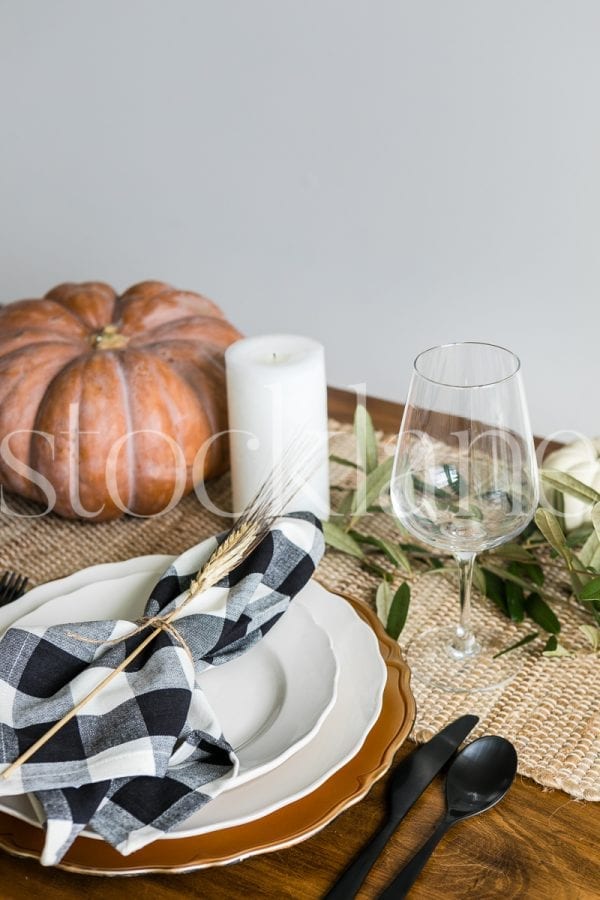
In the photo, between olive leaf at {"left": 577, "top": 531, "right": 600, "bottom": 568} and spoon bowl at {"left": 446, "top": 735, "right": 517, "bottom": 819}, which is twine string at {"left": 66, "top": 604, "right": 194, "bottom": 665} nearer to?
spoon bowl at {"left": 446, "top": 735, "right": 517, "bottom": 819}

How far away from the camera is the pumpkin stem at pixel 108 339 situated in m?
1.08

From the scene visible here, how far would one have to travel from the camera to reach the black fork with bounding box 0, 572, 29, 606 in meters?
0.91

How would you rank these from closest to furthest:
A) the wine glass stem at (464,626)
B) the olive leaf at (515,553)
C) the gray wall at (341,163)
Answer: the wine glass stem at (464,626) → the olive leaf at (515,553) → the gray wall at (341,163)

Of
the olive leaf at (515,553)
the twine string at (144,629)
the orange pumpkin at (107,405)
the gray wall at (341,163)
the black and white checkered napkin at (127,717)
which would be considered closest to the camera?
the black and white checkered napkin at (127,717)

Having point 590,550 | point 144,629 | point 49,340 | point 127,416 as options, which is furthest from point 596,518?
point 49,340

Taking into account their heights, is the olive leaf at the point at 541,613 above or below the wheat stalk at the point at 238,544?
below

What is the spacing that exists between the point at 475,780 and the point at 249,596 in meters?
0.22

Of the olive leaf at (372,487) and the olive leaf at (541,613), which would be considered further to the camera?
the olive leaf at (372,487)

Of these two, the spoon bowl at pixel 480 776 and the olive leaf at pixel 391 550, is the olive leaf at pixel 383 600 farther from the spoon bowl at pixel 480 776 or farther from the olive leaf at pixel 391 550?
the spoon bowl at pixel 480 776

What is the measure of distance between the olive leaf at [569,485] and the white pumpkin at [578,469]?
13 millimetres

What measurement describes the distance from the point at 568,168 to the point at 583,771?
129cm

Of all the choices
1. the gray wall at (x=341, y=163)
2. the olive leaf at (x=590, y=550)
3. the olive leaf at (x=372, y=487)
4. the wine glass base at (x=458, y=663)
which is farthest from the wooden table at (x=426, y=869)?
the gray wall at (x=341, y=163)

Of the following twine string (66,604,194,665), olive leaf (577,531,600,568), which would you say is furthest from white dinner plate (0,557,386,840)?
olive leaf (577,531,600,568)

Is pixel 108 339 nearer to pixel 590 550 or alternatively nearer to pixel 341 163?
pixel 590 550
